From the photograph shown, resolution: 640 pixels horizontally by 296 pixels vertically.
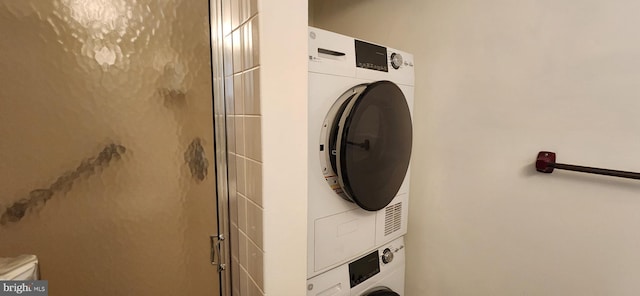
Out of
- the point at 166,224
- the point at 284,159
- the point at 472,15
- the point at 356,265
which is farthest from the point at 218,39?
the point at 472,15

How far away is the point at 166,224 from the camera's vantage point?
0.81m

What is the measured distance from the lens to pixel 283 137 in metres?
0.70

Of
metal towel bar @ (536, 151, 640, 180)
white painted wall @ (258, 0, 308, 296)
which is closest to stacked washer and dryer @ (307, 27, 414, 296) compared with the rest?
white painted wall @ (258, 0, 308, 296)

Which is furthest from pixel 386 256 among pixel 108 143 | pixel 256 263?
pixel 108 143

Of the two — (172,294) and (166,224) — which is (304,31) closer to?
(166,224)

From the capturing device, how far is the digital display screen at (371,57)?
102cm

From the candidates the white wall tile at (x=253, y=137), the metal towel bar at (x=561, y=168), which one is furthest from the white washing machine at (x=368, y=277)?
the metal towel bar at (x=561, y=168)

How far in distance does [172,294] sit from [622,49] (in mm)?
1613

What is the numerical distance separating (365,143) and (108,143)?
769mm

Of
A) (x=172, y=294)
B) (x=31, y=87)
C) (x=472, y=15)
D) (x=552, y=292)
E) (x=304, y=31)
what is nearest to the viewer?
(x=31, y=87)

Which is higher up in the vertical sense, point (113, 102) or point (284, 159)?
point (113, 102)

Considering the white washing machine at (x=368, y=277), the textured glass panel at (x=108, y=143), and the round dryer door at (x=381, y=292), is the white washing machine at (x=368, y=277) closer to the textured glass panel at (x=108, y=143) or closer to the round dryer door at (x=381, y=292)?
the round dryer door at (x=381, y=292)

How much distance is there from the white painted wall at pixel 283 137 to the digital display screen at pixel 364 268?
0.36 m

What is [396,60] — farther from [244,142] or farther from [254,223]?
[254,223]
